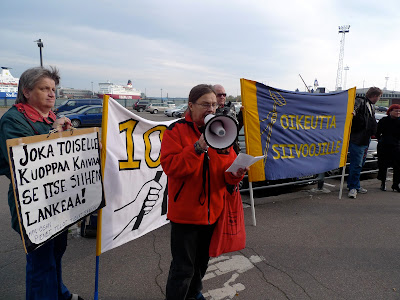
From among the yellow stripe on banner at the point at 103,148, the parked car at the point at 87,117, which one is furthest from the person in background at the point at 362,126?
the parked car at the point at 87,117

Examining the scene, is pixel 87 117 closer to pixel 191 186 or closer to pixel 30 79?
pixel 30 79

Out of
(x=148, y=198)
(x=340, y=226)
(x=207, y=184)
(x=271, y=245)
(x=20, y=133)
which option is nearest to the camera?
(x=20, y=133)

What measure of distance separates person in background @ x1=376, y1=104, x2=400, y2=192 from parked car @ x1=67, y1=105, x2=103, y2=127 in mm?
16354

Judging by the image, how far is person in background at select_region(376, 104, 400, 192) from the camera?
5.63 m

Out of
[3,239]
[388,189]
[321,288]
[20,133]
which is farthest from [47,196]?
[388,189]

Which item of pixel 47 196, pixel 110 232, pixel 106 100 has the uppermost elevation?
pixel 106 100

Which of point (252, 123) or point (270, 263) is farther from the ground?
point (252, 123)

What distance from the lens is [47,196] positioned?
1904 mm

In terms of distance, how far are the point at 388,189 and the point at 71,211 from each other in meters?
6.38

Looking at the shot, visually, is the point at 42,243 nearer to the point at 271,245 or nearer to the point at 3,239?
the point at 3,239

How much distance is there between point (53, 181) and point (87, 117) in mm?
18181

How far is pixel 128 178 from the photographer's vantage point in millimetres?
2830

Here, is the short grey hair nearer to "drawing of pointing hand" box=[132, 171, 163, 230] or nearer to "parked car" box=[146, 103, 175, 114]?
"drawing of pointing hand" box=[132, 171, 163, 230]

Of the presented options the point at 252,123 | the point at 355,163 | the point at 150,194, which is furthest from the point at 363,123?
the point at 150,194
